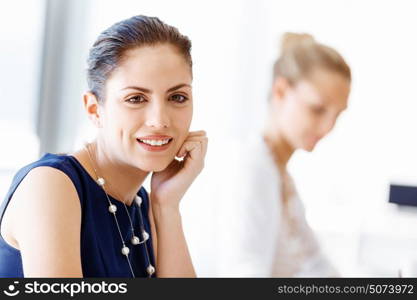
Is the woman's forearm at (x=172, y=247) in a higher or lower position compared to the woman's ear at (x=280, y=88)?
lower

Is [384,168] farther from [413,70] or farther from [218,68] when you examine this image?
[218,68]

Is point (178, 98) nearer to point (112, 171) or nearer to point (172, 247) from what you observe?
point (112, 171)

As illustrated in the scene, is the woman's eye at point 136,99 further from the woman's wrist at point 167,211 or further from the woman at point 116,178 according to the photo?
the woman's wrist at point 167,211

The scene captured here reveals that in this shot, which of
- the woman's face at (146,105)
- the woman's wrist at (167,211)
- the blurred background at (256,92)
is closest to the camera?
the woman's face at (146,105)

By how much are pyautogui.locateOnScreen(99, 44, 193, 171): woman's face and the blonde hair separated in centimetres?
17

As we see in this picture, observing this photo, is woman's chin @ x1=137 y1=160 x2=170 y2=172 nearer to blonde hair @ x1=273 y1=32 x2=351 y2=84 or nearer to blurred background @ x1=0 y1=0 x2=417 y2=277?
blonde hair @ x1=273 y1=32 x2=351 y2=84

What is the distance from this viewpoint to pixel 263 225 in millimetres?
889

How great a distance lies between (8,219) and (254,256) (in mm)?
377

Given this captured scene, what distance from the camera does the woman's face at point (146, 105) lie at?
3.04 feet

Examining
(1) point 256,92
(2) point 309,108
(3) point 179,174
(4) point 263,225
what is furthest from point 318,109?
(1) point 256,92

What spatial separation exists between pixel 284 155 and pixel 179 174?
0.27 meters

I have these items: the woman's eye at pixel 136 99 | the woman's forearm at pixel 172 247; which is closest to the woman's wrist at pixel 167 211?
the woman's forearm at pixel 172 247

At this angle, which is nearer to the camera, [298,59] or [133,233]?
[298,59]

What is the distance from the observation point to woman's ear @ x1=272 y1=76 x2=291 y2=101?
0.87m
